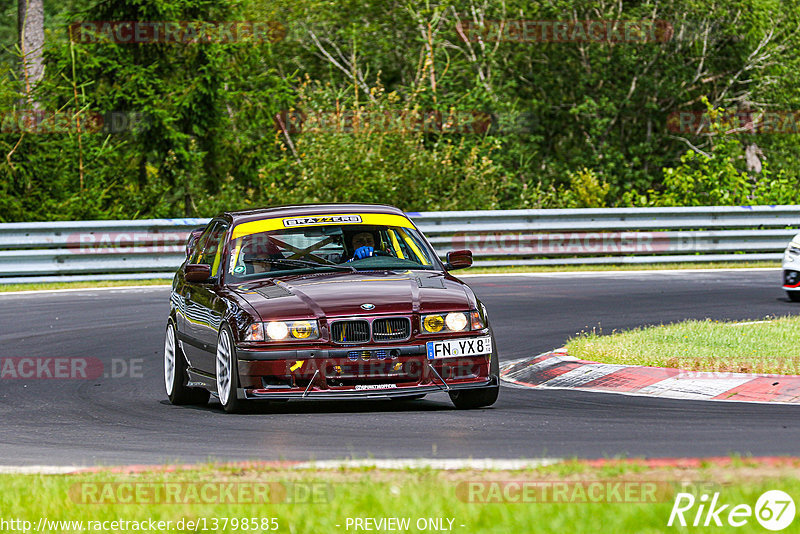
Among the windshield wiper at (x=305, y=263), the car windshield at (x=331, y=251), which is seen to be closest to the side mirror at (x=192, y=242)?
the car windshield at (x=331, y=251)

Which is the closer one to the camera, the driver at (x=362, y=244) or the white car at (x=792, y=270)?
the driver at (x=362, y=244)

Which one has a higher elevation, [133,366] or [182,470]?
[182,470]

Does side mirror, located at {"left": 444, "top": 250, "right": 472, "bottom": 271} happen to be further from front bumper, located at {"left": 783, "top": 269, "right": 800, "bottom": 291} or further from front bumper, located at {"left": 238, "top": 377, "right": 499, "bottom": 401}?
front bumper, located at {"left": 783, "top": 269, "right": 800, "bottom": 291}

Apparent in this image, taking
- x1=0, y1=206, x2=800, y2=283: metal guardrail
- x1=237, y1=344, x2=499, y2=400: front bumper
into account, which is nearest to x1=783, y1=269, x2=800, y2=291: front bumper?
x1=0, y1=206, x2=800, y2=283: metal guardrail

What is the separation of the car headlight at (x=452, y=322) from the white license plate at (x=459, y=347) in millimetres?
80

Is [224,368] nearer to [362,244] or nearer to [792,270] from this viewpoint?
[362,244]

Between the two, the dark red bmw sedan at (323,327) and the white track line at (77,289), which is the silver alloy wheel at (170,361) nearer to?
the dark red bmw sedan at (323,327)

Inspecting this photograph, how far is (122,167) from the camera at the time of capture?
84.7 feet

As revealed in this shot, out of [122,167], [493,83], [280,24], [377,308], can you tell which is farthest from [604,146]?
[377,308]

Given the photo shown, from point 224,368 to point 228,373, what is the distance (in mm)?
128

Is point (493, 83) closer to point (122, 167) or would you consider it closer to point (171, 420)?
point (122, 167)

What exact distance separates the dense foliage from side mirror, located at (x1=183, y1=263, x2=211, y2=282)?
13.4 metres

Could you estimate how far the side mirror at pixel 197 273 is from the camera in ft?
33.1

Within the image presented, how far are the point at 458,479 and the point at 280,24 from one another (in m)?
30.7
